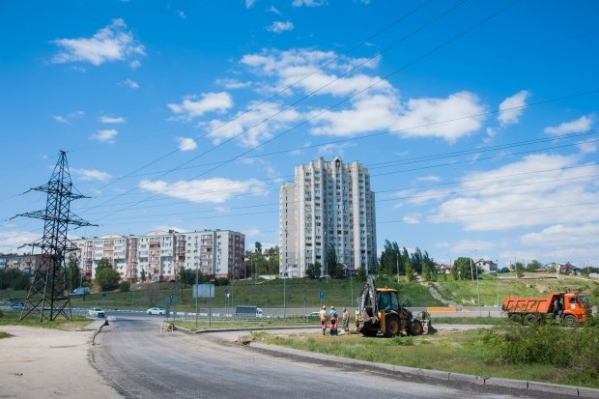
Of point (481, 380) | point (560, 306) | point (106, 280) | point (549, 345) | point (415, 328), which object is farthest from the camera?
point (106, 280)

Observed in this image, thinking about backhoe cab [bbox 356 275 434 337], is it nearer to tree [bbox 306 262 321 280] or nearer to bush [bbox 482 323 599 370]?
bush [bbox 482 323 599 370]

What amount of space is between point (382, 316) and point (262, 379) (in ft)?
47.6

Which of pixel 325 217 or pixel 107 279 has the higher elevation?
pixel 325 217

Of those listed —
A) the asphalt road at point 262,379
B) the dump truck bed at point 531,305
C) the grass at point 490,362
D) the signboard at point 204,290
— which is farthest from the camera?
the dump truck bed at point 531,305

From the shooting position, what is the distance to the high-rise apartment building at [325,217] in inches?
5448

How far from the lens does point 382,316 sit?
25875mm

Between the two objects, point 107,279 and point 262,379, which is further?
point 107,279

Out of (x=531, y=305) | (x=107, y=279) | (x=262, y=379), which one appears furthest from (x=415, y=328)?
(x=107, y=279)

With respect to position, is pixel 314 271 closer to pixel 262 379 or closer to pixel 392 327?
pixel 392 327

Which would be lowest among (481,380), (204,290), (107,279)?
(481,380)

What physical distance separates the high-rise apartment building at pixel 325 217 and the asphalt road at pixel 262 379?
119m

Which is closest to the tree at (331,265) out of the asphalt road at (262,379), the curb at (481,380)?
the asphalt road at (262,379)

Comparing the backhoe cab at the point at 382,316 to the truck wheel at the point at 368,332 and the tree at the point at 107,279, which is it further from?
the tree at the point at 107,279

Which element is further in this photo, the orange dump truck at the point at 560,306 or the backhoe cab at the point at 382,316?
the orange dump truck at the point at 560,306
